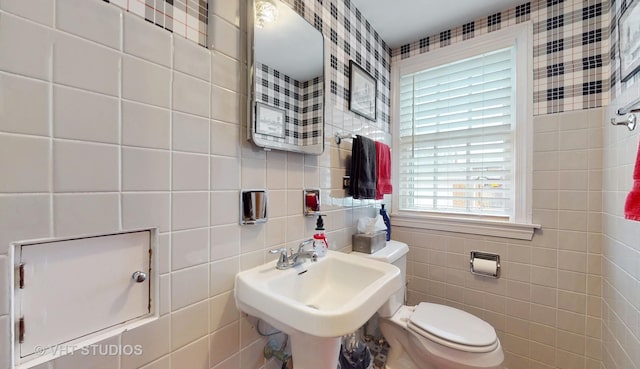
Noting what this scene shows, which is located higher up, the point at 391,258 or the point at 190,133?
the point at 190,133

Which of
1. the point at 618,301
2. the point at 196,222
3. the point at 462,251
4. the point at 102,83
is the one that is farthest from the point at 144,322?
the point at 618,301

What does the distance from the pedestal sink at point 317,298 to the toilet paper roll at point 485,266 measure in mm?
971

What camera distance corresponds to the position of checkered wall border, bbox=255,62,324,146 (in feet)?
3.36

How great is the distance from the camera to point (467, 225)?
1716 mm

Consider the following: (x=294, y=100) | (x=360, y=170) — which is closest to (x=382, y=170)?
(x=360, y=170)

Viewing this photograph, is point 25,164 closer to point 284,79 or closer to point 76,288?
point 76,288

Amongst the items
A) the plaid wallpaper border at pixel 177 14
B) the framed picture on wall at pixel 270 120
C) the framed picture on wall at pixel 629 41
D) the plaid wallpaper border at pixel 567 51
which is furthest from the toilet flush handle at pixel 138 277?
the plaid wallpaper border at pixel 567 51

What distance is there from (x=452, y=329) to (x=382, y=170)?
932mm

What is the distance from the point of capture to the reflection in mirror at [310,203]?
122cm

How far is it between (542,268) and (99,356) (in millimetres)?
2012

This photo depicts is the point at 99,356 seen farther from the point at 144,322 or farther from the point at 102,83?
the point at 102,83

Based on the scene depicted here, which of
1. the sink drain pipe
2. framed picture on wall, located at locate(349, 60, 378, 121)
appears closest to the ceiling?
framed picture on wall, located at locate(349, 60, 378, 121)

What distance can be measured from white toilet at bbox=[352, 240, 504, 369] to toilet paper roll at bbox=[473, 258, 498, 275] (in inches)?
13.9

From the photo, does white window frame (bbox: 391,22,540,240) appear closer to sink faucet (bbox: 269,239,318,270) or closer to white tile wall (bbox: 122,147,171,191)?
sink faucet (bbox: 269,239,318,270)
